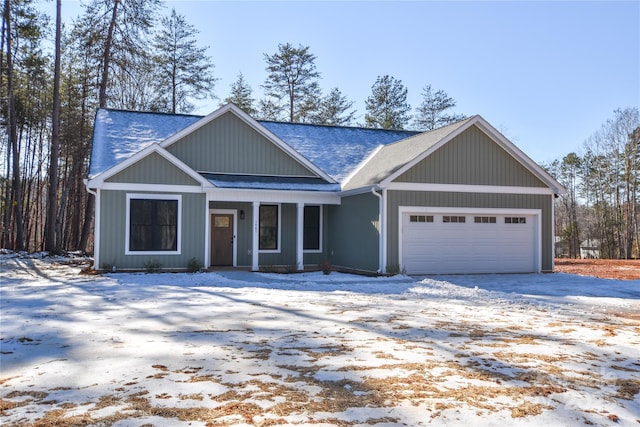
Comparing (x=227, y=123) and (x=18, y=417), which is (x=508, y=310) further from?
(x=227, y=123)

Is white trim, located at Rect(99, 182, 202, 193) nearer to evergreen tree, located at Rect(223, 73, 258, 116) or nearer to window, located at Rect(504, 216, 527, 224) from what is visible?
window, located at Rect(504, 216, 527, 224)

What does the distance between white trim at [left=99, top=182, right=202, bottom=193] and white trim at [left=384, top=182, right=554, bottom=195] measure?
5.43 meters

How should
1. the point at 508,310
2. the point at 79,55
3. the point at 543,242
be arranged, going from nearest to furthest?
the point at 508,310 < the point at 543,242 < the point at 79,55

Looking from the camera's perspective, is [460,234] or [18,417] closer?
[18,417]

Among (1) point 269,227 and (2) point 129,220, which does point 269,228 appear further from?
(2) point 129,220

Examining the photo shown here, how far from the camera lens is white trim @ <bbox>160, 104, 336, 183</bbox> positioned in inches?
615

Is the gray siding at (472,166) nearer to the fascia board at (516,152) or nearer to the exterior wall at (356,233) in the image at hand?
the fascia board at (516,152)

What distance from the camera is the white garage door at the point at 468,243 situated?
47.7 ft

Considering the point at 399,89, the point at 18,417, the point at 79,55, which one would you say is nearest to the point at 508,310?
the point at 18,417

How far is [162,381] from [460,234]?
11.9m

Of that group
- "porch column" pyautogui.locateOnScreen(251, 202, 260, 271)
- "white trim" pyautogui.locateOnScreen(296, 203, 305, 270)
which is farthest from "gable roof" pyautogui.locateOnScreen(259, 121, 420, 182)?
"porch column" pyautogui.locateOnScreen(251, 202, 260, 271)

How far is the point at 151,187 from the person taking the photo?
1415 centimetres

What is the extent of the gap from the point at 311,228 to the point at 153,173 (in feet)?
17.7

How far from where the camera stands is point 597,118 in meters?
37.2
